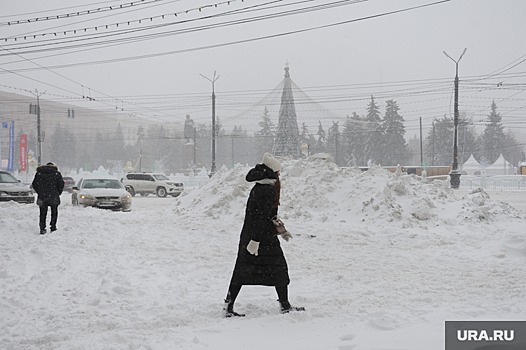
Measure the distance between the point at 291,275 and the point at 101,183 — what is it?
41.4ft

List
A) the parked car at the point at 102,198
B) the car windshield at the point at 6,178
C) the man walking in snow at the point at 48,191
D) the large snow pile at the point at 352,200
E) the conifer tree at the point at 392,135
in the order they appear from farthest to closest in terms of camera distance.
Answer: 1. the conifer tree at the point at 392,135
2. the car windshield at the point at 6,178
3. the parked car at the point at 102,198
4. the large snow pile at the point at 352,200
5. the man walking in snow at the point at 48,191

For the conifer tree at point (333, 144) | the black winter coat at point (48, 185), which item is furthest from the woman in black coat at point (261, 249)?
the conifer tree at point (333, 144)

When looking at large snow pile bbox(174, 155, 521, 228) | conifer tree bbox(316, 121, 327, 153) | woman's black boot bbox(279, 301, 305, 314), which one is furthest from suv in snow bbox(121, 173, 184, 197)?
conifer tree bbox(316, 121, 327, 153)

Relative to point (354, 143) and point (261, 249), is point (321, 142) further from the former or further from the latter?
point (261, 249)

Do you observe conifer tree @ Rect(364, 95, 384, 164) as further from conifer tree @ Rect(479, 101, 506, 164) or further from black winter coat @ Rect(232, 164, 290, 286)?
black winter coat @ Rect(232, 164, 290, 286)

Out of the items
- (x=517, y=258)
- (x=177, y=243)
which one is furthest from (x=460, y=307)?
(x=177, y=243)

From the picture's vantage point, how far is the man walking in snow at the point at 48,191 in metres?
9.91

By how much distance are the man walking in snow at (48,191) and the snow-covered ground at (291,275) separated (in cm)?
29

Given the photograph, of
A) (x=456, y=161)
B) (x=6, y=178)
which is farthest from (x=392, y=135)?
(x=6, y=178)

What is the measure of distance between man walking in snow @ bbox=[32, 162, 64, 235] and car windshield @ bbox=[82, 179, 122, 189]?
21.9 ft

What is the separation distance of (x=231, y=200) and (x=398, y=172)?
5.44 meters

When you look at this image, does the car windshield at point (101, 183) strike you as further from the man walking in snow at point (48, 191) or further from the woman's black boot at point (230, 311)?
the woman's black boot at point (230, 311)

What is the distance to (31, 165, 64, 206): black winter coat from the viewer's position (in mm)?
10008

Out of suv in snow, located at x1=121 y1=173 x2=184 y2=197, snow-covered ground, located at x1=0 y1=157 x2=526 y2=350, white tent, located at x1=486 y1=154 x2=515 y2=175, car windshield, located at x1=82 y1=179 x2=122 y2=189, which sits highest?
white tent, located at x1=486 y1=154 x2=515 y2=175
